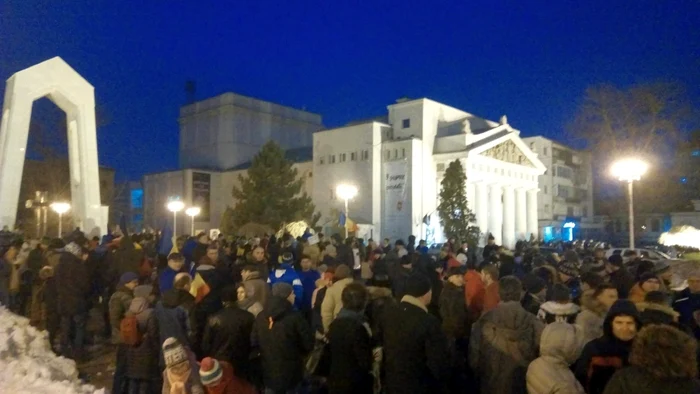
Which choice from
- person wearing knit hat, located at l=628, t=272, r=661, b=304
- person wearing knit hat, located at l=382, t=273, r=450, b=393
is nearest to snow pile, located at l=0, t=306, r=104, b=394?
person wearing knit hat, located at l=382, t=273, r=450, b=393

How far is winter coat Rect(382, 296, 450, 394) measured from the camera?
437cm

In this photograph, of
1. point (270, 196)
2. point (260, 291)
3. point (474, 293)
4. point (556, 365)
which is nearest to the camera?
point (556, 365)

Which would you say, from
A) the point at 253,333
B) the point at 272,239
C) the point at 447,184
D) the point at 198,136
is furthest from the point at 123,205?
the point at 253,333

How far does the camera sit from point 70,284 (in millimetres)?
8383

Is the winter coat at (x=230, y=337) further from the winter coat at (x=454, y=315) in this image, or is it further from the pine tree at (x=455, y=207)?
the pine tree at (x=455, y=207)

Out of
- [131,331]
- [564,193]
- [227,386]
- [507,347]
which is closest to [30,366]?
[131,331]

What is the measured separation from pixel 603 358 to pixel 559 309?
46.0 inches

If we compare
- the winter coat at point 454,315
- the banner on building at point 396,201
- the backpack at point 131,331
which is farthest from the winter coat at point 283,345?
the banner on building at point 396,201

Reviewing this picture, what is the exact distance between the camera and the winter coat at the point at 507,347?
14.7 feet

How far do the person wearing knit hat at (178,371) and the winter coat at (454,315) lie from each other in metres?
3.37

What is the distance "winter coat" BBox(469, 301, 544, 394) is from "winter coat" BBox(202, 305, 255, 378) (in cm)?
218

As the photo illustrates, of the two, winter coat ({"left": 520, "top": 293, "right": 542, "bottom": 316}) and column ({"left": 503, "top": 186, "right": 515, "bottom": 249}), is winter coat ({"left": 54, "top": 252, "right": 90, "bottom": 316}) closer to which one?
winter coat ({"left": 520, "top": 293, "right": 542, "bottom": 316})

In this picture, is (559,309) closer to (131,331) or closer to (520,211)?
(131,331)

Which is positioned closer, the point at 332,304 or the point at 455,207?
the point at 332,304
